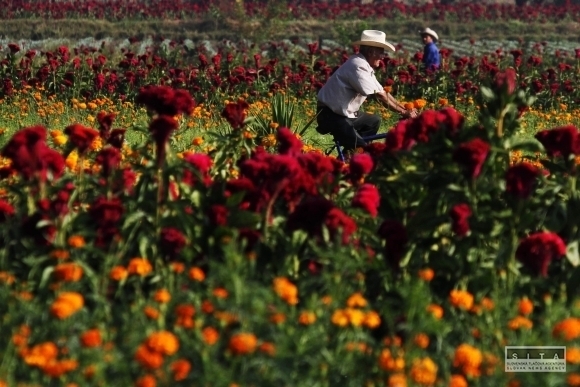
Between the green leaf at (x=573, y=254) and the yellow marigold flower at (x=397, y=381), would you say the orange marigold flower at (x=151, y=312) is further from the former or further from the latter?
the green leaf at (x=573, y=254)

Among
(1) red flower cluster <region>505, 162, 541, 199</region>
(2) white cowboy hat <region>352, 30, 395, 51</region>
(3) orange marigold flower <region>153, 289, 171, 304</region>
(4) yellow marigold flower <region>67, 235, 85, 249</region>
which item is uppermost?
(2) white cowboy hat <region>352, 30, 395, 51</region>

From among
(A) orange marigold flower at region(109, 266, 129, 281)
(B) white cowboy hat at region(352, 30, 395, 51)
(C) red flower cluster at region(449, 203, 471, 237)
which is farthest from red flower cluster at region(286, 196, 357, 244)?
(B) white cowboy hat at region(352, 30, 395, 51)

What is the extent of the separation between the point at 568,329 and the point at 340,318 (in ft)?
2.62

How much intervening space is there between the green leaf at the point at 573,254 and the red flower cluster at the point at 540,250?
124 millimetres

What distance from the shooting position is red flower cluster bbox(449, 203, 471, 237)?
4.29 metres

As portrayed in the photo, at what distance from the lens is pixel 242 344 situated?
11.3 feet

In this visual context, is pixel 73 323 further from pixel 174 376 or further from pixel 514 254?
pixel 514 254

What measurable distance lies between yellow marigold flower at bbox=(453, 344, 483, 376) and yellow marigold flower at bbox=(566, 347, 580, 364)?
1.04ft

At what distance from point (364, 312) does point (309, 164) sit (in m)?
1.02

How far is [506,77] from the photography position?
4977 millimetres

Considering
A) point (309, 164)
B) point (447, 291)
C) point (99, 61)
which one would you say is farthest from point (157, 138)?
point (99, 61)

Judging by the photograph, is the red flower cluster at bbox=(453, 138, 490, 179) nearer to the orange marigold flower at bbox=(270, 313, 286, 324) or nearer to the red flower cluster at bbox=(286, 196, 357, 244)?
the red flower cluster at bbox=(286, 196, 357, 244)

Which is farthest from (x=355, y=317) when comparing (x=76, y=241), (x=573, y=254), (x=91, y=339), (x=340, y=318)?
(x=573, y=254)

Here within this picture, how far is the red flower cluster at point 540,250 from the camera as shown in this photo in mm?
4301
